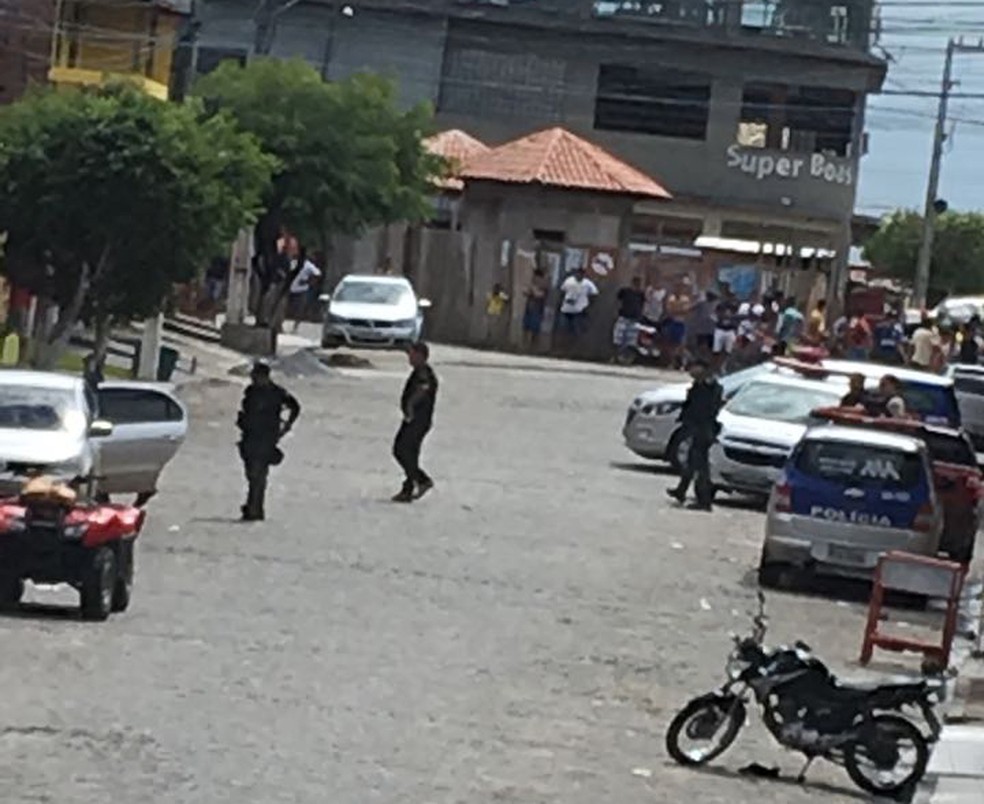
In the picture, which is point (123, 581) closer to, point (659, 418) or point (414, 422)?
point (414, 422)

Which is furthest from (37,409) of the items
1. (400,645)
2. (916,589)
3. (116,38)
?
(116,38)

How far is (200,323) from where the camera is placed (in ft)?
200

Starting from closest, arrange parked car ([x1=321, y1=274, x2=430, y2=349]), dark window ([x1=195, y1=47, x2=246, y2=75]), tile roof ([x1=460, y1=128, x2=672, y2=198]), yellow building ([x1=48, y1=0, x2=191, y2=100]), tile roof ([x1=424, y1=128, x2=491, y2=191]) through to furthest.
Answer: parked car ([x1=321, y1=274, x2=430, y2=349]) < yellow building ([x1=48, y1=0, x2=191, y2=100]) < tile roof ([x1=460, y1=128, x2=672, y2=198]) < tile roof ([x1=424, y1=128, x2=491, y2=191]) < dark window ([x1=195, y1=47, x2=246, y2=75])

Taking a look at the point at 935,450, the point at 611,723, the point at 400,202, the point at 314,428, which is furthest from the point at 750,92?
the point at 611,723

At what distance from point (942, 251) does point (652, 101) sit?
5288 cm

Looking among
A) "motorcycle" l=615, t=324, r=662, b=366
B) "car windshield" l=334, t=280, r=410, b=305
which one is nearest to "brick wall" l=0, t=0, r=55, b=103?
"car windshield" l=334, t=280, r=410, b=305

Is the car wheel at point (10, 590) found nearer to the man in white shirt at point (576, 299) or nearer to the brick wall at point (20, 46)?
the brick wall at point (20, 46)

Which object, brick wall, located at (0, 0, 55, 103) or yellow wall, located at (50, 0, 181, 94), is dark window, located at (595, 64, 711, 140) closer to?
yellow wall, located at (50, 0, 181, 94)

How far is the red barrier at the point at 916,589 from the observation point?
24906 mm

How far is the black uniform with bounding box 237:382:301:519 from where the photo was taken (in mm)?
30344

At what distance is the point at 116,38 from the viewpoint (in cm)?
6956

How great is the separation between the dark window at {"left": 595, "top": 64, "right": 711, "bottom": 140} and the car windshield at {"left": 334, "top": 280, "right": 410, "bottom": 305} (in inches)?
1027

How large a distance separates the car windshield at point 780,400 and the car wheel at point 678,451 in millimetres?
708

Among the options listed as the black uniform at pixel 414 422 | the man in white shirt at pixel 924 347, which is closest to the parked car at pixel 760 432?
the black uniform at pixel 414 422
